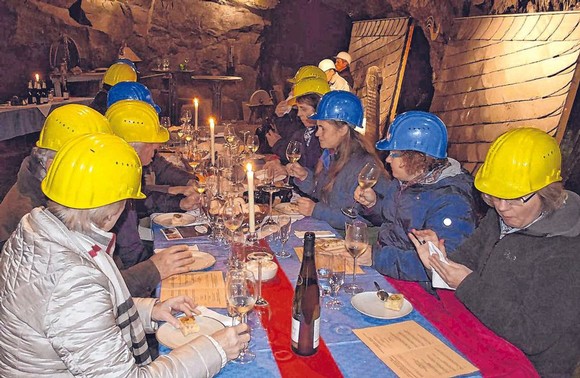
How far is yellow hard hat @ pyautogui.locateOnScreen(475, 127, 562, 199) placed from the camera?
2.15m

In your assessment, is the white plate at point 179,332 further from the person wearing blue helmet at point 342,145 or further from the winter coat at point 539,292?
the person wearing blue helmet at point 342,145

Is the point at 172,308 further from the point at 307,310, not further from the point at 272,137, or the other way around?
the point at 272,137

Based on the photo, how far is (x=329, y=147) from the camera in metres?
4.11

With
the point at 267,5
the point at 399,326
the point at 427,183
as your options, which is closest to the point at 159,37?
the point at 267,5

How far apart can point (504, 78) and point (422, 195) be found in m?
4.35

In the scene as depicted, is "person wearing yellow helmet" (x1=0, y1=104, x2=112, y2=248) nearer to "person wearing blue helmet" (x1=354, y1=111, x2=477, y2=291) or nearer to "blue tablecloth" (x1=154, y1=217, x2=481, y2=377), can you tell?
"blue tablecloth" (x1=154, y1=217, x2=481, y2=377)

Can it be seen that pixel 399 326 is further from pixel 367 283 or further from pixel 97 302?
pixel 97 302

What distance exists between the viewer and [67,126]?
2629 millimetres

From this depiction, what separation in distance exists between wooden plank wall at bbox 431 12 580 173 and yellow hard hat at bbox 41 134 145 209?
4883 mm

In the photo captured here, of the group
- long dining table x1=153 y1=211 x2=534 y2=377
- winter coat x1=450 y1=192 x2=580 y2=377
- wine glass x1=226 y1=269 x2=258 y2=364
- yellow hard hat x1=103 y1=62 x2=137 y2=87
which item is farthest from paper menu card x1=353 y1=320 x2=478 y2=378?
yellow hard hat x1=103 y1=62 x2=137 y2=87

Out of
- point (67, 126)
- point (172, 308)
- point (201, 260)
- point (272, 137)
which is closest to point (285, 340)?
point (172, 308)

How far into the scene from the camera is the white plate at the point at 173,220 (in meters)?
3.39

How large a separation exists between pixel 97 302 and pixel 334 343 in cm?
88

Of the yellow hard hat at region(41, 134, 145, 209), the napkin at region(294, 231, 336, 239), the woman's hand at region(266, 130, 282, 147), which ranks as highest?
the yellow hard hat at region(41, 134, 145, 209)
